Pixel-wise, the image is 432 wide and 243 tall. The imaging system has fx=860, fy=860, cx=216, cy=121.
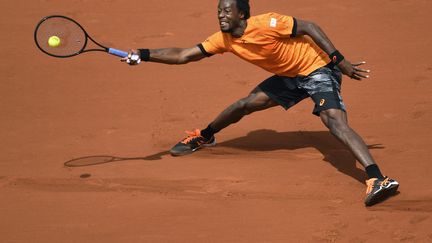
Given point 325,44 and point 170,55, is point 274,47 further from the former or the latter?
point 170,55

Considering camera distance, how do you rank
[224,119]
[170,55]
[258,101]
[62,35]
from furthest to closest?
[224,119]
[258,101]
[62,35]
[170,55]

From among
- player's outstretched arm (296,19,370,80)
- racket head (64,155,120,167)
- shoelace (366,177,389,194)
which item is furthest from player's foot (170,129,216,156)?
shoelace (366,177,389,194)

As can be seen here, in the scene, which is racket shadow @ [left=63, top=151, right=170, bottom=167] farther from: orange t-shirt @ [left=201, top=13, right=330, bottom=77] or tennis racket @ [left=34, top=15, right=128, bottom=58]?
orange t-shirt @ [left=201, top=13, right=330, bottom=77]

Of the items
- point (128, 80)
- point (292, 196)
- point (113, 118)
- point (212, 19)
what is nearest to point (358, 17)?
point (212, 19)

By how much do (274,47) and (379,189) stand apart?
1.56 meters

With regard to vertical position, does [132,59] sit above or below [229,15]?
below

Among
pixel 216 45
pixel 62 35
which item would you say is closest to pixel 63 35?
pixel 62 35

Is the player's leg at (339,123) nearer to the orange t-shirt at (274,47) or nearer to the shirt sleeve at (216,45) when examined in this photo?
the orange t-shirt at (274,47)

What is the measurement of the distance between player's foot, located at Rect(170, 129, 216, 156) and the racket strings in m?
1.32

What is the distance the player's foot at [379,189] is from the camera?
6609mm

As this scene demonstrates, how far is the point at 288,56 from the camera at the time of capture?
7395mm

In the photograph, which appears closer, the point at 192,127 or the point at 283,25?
the point at 283,25

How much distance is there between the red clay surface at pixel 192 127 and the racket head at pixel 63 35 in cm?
106

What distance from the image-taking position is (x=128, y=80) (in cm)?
998
